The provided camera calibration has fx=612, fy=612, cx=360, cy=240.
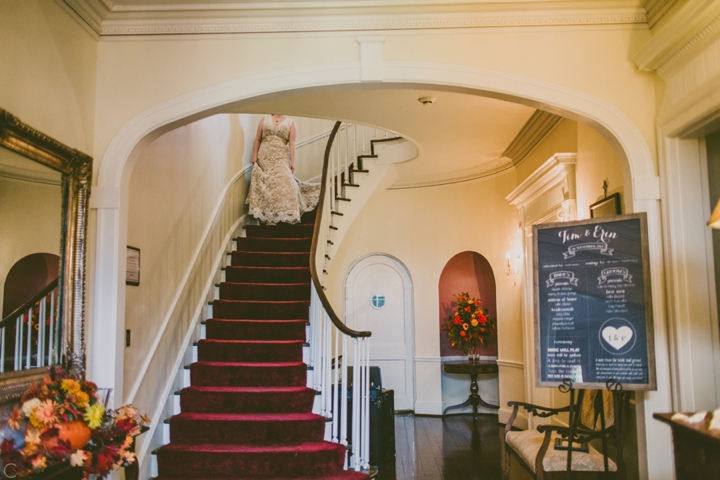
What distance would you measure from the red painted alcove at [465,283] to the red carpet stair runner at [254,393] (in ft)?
9.04

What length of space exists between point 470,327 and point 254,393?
3.73 m

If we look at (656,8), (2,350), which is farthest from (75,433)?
(656,8)

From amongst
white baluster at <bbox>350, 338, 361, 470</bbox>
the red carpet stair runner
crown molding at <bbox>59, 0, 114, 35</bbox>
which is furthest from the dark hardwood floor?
crown molding at <bbox>59, 0, 114, 35</bbox>

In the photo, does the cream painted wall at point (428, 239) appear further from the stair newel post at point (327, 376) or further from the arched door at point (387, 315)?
the stair newel post at point (327, 376)

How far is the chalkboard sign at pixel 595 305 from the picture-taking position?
3.33m

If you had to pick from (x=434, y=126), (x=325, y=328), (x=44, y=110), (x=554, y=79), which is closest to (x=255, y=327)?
(x=325, y=328)

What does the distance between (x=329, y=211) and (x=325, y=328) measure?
7.34 feet

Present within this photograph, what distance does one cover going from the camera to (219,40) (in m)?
3.76

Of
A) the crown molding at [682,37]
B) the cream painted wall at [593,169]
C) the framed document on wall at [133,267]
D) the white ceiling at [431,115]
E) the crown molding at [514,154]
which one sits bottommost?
the framed document on wall at [133,267]

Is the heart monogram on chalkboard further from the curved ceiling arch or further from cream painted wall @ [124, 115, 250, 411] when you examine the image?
cream painted wall @ [124, 115, 250, 411]

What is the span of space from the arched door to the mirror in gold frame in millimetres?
5632

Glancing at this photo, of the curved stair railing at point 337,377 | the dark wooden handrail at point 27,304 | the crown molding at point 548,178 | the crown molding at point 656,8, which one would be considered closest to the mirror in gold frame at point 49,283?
the dark wooden handrail at point 27,304

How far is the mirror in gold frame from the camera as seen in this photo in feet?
8.79

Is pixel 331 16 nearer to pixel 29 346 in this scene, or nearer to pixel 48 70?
pixel 48 70
